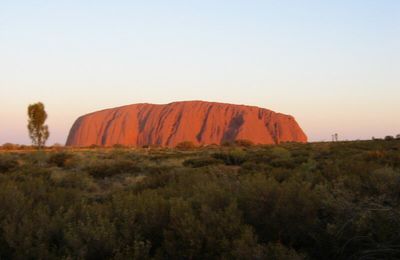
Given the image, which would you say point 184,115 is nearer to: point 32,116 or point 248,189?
point 32,116

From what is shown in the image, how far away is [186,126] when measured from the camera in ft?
361

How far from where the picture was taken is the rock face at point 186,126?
108 m

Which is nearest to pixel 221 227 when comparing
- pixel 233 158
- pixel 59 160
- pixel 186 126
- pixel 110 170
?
pixel 110 170

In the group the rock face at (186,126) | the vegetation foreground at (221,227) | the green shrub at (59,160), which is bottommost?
the vegetation foreground at (221,227)

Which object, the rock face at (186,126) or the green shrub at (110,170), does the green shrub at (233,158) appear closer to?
the green shrub at (110,170)

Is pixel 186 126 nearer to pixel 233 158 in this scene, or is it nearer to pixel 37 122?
pixel 37 122

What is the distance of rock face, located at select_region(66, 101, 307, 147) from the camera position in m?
108

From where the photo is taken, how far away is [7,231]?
189 inches

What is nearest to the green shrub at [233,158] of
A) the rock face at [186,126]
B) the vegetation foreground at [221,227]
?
the vegetation foreground at [221,227]

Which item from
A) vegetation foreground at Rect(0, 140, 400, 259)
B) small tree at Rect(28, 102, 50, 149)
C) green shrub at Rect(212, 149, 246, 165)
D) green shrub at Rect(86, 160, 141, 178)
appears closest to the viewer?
vegetation foreground at Rect(0, 140, 400, 259)

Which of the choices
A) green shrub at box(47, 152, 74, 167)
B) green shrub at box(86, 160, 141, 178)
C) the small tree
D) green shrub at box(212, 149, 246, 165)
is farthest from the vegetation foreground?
the small tree

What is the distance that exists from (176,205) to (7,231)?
191 cm

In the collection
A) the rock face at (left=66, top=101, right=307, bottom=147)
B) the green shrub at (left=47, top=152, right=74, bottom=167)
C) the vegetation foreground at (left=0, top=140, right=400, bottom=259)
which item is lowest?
the vegetation foreground at (left=0, top=140, right=400, bottom=259)

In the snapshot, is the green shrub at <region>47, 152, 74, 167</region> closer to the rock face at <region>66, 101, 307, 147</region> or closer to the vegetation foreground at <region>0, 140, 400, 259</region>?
the vegetation foreground at <region>0, 140, 400, 259</region>
